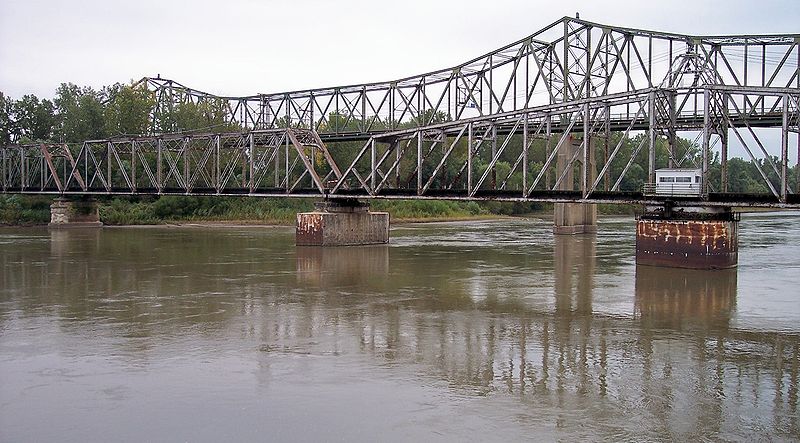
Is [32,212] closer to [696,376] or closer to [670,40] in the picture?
[670,40]

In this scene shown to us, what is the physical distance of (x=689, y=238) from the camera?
36.3 m

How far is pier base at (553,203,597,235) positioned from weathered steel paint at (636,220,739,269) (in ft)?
102

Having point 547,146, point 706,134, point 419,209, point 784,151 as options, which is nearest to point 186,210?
point 419,209

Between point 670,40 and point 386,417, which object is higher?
point 670,40

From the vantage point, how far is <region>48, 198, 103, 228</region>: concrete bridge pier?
3223 inches

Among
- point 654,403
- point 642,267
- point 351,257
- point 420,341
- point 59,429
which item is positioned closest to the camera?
point 59,429

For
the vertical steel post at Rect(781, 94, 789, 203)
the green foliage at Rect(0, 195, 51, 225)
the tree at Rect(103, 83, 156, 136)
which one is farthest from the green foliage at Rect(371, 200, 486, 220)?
the vertical steel post at Rect(781, 94, 789, 203)

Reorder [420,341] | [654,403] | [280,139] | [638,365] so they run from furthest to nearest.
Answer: [280,139]
[420,341]
[638,365]
[654,403]

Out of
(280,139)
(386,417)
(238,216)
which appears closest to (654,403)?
(386,417)

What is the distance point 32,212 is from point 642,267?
72.7 m

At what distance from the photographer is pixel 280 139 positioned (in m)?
57.8

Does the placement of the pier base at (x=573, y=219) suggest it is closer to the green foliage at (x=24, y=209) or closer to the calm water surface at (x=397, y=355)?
the calm water surface at (x=397, y=355)

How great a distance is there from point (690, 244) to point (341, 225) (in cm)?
2277

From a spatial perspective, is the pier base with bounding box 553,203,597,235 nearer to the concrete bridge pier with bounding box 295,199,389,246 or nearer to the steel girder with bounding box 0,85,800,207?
the steel girder with bounding box 0,85,800,207
